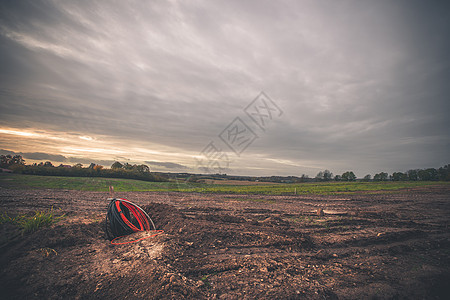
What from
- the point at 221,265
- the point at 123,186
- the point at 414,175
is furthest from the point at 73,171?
the point at 414,175

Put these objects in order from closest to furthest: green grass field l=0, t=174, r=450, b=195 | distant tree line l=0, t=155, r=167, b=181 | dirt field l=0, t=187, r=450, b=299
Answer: dirt field l=0, t=187, r=450, b=299 → green grass field l=0, t=174, r=450, b=195 → distant tree line l=0, t=155, r=167, b=181

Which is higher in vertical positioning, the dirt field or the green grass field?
the dirt field

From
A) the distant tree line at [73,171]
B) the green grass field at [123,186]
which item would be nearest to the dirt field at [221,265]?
the green grass field at [123,186]

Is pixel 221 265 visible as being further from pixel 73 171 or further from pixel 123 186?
pixel 73 171

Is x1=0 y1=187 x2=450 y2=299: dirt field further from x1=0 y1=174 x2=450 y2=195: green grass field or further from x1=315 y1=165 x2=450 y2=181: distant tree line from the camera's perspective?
x1=315 y1=165 x2=450 y2=181: distant tree line

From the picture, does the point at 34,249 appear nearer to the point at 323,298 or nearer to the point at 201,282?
the point at 201,282

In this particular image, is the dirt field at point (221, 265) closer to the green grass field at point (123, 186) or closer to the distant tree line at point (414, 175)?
the green grass field at point (123, 186)

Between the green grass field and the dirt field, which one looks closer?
the dirt field

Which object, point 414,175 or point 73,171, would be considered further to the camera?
point 414,175

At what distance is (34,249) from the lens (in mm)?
5770

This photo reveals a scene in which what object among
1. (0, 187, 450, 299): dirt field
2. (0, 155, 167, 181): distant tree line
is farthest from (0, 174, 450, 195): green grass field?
(0, 187, 450, 299): dirt field

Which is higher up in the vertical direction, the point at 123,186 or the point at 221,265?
the point at 221,265

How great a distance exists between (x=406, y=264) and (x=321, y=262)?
2.38m

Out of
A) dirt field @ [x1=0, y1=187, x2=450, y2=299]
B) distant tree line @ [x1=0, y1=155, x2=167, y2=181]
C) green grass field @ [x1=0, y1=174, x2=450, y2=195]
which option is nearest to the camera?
dirt field @ [x1=0, y1=187, x2=450, y2=299]
